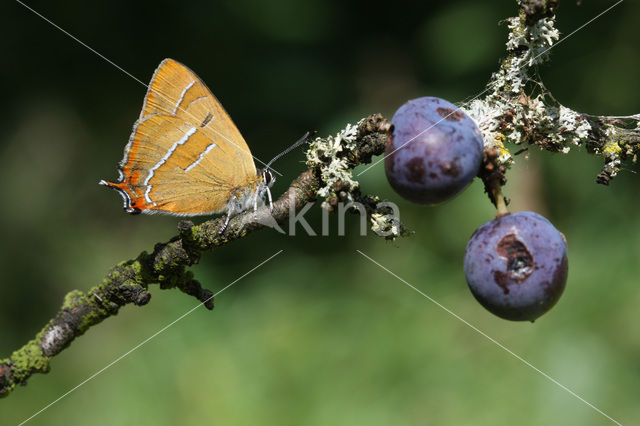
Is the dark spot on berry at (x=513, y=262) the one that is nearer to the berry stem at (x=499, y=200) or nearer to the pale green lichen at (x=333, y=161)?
the berry stem at (x=499, y=200)

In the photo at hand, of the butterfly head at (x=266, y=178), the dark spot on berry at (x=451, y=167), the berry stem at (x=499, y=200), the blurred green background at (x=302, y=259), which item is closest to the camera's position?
the dark spot on berry at (x=451, y=167)

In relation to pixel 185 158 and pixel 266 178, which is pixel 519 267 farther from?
pixel 185 158

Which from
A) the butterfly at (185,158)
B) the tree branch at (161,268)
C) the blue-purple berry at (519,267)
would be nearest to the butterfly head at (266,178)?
the butterfly at (185,158)

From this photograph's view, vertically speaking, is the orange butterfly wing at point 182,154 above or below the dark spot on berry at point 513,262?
above

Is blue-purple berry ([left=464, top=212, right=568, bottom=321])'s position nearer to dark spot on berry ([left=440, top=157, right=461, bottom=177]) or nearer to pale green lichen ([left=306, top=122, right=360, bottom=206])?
dark spot on berry ([left=440, top=157, right=461, bottom=177])

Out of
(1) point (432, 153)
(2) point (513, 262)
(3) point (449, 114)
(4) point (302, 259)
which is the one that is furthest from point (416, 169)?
(4) point (302, 259)

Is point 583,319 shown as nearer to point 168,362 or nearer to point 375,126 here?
point 375,126
